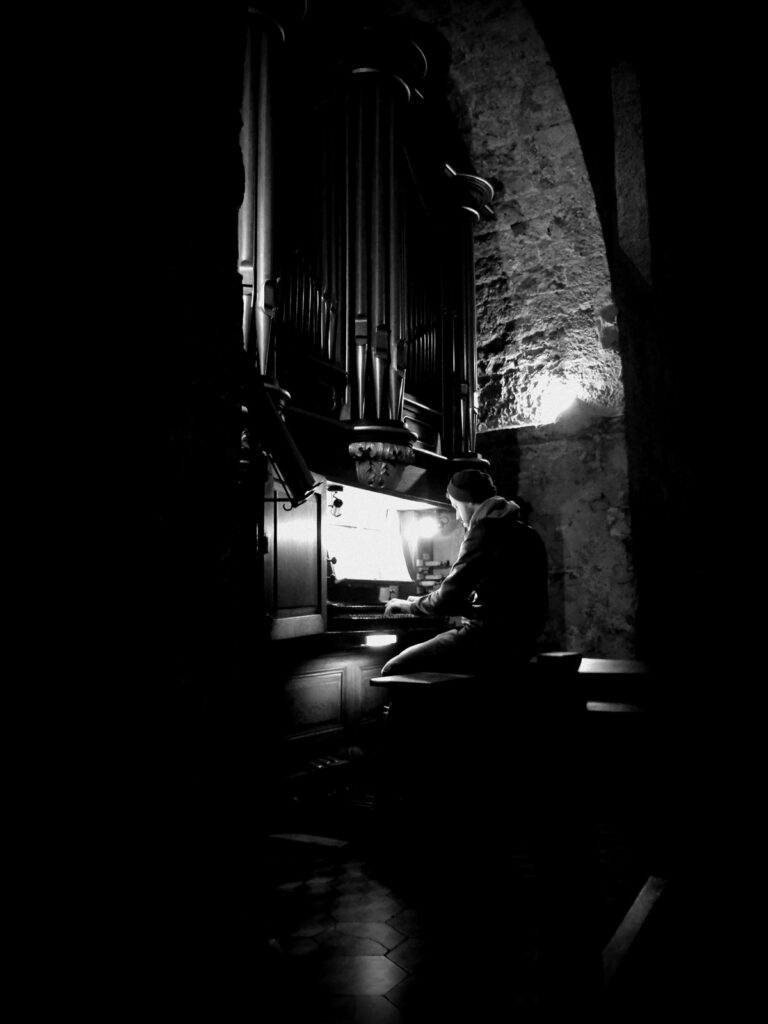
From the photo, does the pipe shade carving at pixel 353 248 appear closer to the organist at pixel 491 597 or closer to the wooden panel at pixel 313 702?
the organist at pixel 491 597

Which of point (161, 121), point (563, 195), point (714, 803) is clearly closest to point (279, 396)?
point (161, 121)

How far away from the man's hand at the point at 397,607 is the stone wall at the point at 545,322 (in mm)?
2935

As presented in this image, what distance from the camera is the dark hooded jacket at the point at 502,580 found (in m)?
4.73

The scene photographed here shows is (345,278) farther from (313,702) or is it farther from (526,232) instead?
(313,702)

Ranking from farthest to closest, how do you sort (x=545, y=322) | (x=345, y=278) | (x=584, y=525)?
(x=545, y=322), (x=584, y=525), (x=345, y=278)

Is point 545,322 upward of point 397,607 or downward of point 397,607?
upward

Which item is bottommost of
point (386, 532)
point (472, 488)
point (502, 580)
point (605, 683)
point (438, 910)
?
point (438, 910)

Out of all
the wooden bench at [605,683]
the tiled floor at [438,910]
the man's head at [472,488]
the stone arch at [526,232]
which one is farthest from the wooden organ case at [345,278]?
the wooden bench at [605,683]

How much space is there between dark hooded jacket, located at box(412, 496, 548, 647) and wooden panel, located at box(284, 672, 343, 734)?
1154 mm

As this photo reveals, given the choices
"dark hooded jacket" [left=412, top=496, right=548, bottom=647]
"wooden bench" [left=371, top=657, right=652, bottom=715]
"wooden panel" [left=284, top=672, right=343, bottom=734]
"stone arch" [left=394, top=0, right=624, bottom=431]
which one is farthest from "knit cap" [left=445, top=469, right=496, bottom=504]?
"stone arch" [left=394, top=0, right=624, bottom=431]

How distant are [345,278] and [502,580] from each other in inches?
123

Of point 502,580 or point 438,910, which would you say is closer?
point 438,910

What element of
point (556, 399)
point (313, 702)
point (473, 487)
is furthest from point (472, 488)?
point (556, 399)

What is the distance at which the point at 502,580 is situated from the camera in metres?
4.73
